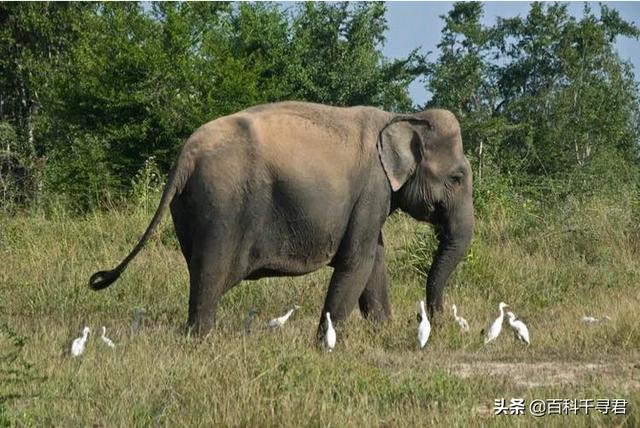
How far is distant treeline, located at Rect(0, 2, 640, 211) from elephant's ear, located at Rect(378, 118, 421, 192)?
6.75m

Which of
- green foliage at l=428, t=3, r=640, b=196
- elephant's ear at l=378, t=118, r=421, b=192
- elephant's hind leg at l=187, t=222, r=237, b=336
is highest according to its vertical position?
elephant's ear at l=378, t=118, r=421, b=192

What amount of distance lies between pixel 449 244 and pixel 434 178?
0.63 m

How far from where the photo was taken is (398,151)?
29.9 feet

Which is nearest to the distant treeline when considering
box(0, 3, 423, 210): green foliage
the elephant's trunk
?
box(0, 3, 423, 210): green foliage

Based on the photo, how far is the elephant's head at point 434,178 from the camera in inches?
360

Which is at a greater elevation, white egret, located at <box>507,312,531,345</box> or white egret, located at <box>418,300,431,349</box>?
white egret, located at <box>418,300,431,349</box>

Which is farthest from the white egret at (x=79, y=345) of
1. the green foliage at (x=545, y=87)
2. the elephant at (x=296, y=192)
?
the green foliage at (x=545, y=87)

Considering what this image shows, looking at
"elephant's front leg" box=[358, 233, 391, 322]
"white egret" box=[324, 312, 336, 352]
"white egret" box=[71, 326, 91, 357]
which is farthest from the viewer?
"elephant's front leg" box=[358, 233, 391, 322]

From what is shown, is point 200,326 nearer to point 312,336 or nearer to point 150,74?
point 312,336

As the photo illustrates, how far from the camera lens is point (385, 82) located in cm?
3459

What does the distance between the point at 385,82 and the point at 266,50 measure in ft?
12.3

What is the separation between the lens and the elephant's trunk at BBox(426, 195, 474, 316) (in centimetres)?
972

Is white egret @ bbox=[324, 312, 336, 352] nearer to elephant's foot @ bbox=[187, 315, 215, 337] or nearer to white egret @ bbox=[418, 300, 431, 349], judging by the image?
white egret @ bbox=[418, 300, 431, 349]

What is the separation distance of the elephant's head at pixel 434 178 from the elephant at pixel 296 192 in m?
0.01
